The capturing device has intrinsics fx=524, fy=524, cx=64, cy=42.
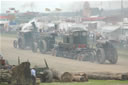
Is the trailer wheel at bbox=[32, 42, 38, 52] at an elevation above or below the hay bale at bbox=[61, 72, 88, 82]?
above

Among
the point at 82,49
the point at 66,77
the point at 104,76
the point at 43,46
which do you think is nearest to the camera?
the point at 66,77

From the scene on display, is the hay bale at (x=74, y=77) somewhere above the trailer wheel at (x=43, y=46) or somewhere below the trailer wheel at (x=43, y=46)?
below

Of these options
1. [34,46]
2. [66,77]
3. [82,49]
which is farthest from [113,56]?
[66,77]

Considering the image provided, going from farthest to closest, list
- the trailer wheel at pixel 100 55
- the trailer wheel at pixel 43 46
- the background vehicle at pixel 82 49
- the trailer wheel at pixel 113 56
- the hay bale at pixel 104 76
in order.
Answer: the trailer wheel at pixel 43 46 < the background vehicle at pixel 82 49 < the trailer wheel at pixel 113 56 < the trailer wheel at pixel 100 55 < the hay bale at pixel 104 76

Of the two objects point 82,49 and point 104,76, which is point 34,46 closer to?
point 82,49

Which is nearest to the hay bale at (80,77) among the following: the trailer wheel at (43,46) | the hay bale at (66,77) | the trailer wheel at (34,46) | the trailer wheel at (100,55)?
the hay bale at (66,77)

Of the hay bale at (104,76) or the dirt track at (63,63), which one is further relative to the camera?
the dirt track at (63,63)

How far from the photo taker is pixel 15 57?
36.8 m

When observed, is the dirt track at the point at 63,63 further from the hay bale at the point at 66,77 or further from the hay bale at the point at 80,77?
the hay bale at the point at 66,77

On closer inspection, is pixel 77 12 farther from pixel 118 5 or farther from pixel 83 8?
pixel 118 5

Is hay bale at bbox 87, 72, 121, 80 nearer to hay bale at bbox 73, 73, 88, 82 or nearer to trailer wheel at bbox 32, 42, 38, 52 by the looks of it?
hay bale at bbox 73, 73, 88, 82

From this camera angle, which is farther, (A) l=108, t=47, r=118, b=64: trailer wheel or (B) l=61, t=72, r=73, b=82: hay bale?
(A) l=108, t=47, r=118, b=64: trailer wheel

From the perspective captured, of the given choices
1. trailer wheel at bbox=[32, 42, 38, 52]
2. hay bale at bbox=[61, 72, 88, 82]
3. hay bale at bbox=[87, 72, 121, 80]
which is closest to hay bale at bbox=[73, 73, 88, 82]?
hay bale at bbox=[61, 72, 88, 82]

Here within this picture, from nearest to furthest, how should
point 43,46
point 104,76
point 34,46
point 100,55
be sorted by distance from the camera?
point 104,76, point 100,55, point 43,46, point 34,46
